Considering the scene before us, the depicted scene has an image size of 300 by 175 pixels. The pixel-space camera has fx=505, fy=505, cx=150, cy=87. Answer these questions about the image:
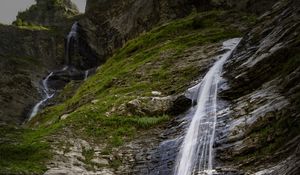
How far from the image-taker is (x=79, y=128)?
23484mm

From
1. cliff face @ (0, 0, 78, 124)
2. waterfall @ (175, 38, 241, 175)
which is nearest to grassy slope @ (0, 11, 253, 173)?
waterfall @ (175, 38, 241, 175)

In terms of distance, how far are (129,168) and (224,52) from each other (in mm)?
12312

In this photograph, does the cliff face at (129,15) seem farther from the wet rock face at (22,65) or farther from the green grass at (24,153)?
the green grass at (24,153)

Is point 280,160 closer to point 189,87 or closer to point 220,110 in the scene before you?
point 220,110

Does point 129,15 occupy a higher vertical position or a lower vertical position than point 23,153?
higher

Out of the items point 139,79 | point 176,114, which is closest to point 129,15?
point 139,79

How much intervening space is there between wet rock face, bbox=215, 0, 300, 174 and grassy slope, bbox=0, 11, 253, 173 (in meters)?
4.23

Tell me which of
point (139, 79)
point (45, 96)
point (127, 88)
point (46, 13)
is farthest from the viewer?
point (46, 13)

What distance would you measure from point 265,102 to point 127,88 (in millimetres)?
12457

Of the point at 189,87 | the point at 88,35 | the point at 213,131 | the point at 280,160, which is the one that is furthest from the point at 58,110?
the point at 88,35

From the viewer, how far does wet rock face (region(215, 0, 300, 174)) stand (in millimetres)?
15352

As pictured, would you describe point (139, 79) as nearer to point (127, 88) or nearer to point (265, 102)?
point (127, 88)

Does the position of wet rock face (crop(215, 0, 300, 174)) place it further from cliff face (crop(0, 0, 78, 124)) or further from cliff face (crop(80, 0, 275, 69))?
cliff face (crop(0, 0, 78, 124))

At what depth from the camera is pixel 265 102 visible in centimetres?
1839
